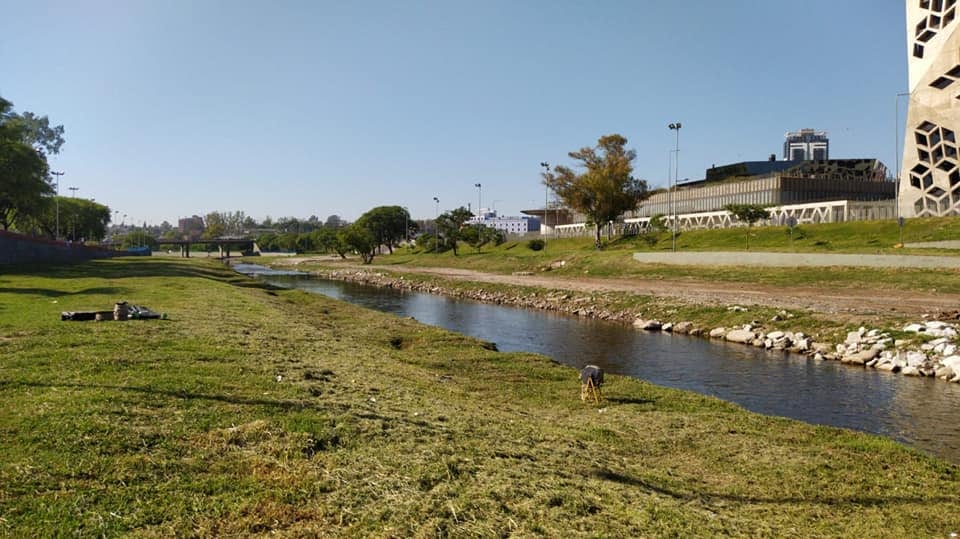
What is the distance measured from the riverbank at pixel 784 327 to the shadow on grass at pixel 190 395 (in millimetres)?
20598

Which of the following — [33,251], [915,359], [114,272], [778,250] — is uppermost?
[778,250]

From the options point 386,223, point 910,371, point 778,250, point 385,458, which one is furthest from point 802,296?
point 386,223

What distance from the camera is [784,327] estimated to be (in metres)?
28.9

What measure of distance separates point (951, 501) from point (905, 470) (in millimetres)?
1394

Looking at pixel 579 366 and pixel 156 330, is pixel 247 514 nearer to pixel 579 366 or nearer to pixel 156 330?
pixel 156 330

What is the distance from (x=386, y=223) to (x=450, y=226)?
153 feet

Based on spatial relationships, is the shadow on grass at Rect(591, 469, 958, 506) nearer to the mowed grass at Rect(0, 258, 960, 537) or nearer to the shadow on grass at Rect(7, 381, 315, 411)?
the mowed grass at Rect(0, 258, 960, 537)

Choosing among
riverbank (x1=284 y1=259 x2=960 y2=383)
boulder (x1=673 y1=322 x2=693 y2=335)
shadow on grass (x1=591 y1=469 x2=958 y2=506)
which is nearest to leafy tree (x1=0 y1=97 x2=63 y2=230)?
riverbank (x1=284 y1=259 x2=960 y2=383)

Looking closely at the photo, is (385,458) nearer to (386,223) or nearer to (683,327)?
(683,327)

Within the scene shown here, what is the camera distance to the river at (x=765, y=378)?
15.2 m

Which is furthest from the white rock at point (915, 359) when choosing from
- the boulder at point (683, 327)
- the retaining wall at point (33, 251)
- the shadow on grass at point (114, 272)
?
the retaining wall at point (33, 251)

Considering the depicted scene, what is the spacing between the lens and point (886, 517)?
829 centimetres

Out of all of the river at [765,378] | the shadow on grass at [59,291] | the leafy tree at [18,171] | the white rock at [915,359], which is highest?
the leafy tree at [18,171]

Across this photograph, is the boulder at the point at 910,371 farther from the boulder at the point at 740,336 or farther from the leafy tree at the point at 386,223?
the leafy tree at the point at 386,223
